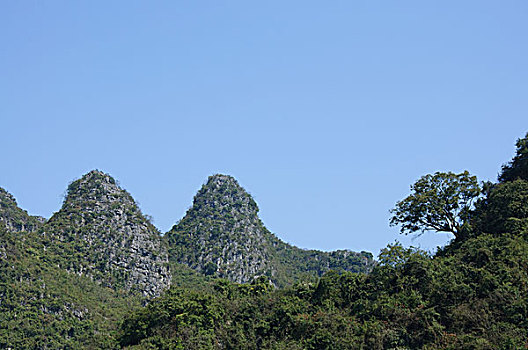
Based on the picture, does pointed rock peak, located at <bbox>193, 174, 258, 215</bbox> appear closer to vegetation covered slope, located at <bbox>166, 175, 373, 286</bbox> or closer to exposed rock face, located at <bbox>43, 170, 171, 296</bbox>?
vegetation covered slope, located at <bbox>166, 175, 373, 286</bbox>

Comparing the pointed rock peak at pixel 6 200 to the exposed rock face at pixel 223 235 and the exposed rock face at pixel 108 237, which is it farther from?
the exposed rock face at pixel 223 235

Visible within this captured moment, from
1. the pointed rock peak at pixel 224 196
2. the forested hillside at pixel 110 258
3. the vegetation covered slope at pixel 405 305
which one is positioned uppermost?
the pointed rock peak at pixel 224 196

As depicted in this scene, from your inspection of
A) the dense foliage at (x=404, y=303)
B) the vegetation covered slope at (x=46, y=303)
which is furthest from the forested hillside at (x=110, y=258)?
the dense foliage at (x=404, y=303)

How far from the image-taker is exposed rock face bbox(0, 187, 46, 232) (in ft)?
286

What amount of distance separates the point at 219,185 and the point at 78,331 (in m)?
50.5

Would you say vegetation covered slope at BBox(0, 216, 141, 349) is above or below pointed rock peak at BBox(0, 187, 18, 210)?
below

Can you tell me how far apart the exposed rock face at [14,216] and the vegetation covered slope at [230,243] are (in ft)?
67.0

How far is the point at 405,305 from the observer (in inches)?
1117

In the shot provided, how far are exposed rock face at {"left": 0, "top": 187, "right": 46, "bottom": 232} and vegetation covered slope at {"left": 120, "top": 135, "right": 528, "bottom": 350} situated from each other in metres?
59.2

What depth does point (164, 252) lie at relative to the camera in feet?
287

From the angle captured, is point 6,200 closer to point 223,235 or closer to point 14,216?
point 14,216

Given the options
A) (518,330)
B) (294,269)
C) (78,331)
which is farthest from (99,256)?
(518,330)

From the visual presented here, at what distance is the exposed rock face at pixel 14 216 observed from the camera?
87188 millimetres

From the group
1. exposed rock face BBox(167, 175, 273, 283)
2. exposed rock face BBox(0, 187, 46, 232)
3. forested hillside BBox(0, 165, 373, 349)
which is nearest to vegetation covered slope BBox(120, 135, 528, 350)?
forested hillside BBox(0, 165, 373, 349)
